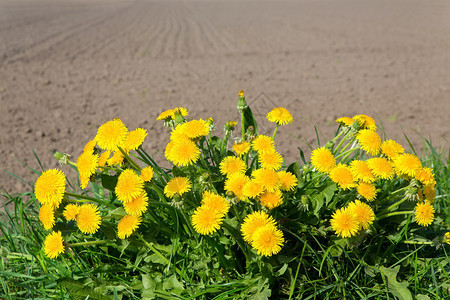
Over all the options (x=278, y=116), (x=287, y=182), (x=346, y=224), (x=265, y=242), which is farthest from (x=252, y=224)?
(x=278, y=116)

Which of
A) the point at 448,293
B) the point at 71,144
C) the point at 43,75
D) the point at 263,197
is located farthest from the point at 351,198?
the point at 43,75

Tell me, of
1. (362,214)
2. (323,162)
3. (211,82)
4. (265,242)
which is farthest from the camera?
(211,82)

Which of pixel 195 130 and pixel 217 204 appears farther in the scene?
pixel 195 130

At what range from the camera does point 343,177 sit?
60.2 inches

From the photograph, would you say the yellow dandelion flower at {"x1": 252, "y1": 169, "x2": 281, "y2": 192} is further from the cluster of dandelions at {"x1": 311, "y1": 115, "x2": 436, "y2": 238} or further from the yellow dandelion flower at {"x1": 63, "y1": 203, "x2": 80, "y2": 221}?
the yellow dandelion flower at {"x1": 63, "y1": 203, "x2": 80, "y2": 221}

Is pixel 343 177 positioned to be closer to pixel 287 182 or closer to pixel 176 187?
pixel 287 182

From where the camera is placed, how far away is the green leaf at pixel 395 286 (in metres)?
1.61

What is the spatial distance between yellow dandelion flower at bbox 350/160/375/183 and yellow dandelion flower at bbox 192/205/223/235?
582 mm

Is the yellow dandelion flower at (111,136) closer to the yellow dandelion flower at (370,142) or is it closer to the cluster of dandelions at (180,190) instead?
the cluster of dandelions at (180,190)

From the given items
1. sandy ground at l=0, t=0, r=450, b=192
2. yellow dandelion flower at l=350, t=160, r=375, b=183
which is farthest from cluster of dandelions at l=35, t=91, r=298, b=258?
sandy ground at l=0, t=0, r=450, b=192

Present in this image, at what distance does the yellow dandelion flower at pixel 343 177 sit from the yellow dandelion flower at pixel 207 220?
49 cm

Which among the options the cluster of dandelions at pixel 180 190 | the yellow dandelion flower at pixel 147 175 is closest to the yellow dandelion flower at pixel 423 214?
the cluster of dandelions at pixel 180 190

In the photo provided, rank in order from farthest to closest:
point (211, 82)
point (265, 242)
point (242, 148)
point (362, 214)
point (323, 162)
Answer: point (211, 82) < point (242, 148) < point (323, 162) < point (362, 214) < point (265, 242)

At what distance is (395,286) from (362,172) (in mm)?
540
